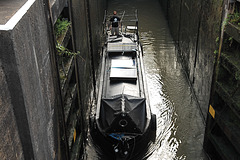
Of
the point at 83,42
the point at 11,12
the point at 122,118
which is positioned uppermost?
the point at 11,12

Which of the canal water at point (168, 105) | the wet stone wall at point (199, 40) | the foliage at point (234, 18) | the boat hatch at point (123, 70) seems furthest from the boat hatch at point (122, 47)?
the foliage at point (234, 18)

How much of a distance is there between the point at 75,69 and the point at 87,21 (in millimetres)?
3615

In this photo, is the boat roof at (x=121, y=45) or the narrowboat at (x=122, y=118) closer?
the narrowboat at (x=122, y=118)

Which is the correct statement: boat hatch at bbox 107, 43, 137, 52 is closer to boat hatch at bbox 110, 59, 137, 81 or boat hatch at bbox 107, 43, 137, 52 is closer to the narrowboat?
boat hatch at bbox 110, 59, 137, 81

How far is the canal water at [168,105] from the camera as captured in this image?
8461 millimetres

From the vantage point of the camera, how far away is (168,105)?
419 inches

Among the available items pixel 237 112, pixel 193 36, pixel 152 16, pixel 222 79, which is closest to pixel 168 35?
pixel 152 16

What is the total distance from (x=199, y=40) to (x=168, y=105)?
8.40 ft

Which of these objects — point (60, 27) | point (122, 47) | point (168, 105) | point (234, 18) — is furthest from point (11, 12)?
point (168, 105)

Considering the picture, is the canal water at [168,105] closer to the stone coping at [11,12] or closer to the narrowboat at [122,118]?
the narrowboat at [122,118]

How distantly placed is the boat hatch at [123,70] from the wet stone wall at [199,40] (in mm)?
2319

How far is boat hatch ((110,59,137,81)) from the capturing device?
28.2 ft

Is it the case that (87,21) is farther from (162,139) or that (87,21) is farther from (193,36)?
(162,139)

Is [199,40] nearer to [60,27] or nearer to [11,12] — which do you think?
[60,27]
